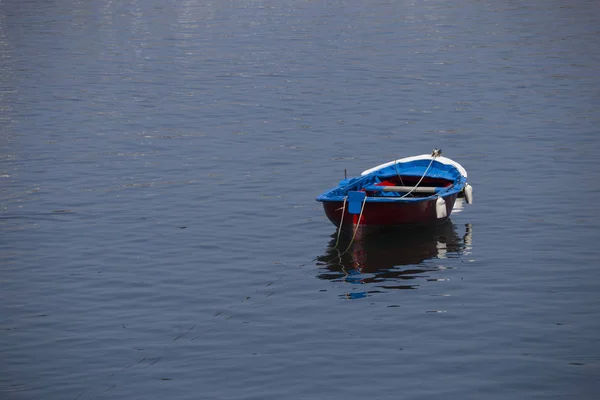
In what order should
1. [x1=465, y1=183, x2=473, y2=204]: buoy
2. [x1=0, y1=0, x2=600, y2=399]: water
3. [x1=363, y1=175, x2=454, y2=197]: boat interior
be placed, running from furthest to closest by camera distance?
[x1=465, y1=183, x2=473, y2=204]: buoy, [x1=363, y1=175, x2=454, y2=197]: boat interior, [x1=0, y1=0, x2=600, y2=399]: water

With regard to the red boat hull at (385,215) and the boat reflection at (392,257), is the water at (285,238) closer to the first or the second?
the boat reflection at (392,257)

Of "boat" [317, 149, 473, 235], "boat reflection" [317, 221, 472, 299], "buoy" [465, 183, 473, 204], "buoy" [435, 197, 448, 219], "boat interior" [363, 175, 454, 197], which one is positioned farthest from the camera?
"buoy" [465, 183, 473, 204]

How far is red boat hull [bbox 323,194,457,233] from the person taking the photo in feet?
93.9

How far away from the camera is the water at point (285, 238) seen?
2052cm

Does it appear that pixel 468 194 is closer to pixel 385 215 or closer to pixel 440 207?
pixel 440 207

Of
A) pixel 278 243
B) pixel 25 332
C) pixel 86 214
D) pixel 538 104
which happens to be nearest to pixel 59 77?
pixel 538 104

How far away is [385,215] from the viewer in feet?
94.4

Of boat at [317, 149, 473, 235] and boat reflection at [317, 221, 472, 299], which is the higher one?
boat at [317, 149, 473, 235]

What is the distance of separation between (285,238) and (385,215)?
302 centimetres

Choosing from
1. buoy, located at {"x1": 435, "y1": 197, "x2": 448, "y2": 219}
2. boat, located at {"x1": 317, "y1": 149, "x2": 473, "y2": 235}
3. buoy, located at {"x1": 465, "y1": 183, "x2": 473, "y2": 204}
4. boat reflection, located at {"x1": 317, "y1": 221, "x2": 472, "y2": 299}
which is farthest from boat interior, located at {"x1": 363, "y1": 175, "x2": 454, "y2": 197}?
boat reflection, located at {"x1": 317, "y1": 221, "x2": 472, "y2": 299}

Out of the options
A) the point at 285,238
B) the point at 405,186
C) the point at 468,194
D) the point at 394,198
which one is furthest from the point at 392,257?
the point at 405,186

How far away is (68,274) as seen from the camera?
26734 millimetres

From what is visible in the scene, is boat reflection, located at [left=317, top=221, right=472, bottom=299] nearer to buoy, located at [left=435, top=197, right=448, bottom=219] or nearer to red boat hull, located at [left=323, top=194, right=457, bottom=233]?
red boat hull, located at [left=323, top=194, right=457, bottom=233]

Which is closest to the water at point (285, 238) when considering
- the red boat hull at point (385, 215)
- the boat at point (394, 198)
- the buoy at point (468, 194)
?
the red boat hull at point (385, 215)
